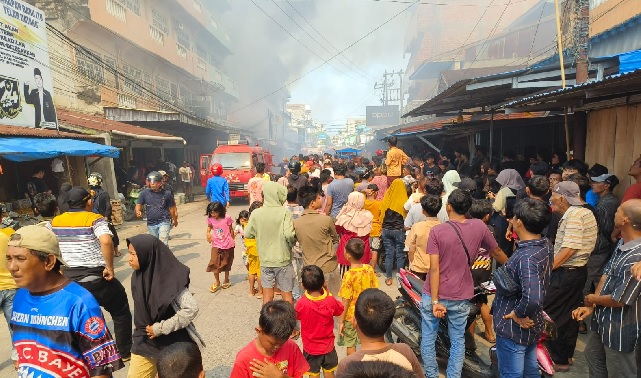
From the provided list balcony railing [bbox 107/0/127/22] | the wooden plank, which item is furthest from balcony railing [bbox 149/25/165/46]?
the wooden plank

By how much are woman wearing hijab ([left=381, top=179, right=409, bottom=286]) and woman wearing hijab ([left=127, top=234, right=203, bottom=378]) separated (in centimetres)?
394

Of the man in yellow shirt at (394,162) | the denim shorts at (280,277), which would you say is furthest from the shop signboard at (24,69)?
the man in yellow shirt at (394,162)

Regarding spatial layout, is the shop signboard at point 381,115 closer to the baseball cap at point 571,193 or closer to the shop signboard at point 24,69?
the shop signboard at point 24,69

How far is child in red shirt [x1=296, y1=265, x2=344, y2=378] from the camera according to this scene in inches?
119

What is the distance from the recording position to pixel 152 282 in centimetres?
261

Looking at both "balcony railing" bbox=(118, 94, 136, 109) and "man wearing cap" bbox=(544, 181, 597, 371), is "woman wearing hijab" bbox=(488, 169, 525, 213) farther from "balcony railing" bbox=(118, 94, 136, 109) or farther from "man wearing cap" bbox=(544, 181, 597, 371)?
"balcony railing" bbox=(118, 94, 136, 109)

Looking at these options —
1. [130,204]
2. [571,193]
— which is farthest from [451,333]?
[130,204]

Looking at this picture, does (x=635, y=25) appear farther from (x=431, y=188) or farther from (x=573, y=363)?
(x=573, y=363)

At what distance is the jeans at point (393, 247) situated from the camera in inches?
236

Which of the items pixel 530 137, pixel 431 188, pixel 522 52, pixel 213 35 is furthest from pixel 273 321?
pixel 522 52

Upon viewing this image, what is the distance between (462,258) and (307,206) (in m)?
2.02

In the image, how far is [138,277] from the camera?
263 centimetres

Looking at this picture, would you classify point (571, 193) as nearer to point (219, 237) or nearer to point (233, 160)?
point (219, 237)

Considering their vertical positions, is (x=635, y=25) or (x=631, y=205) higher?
(x=635, y=25)
